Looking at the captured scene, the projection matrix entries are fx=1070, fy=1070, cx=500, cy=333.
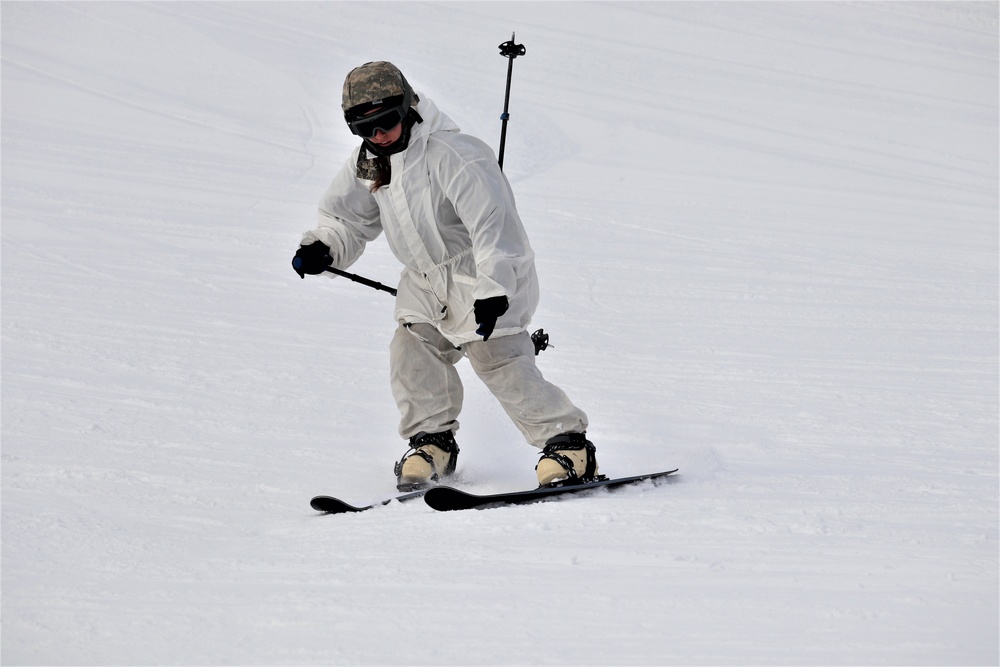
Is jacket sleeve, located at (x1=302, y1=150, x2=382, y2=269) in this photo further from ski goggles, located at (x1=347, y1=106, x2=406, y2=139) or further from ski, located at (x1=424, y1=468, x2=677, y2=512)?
ski, located at (x1=424, y1=468, x2=677, y2=512)

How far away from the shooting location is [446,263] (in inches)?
147

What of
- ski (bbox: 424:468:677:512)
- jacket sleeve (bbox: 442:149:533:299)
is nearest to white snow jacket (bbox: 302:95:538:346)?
jacket sleeve (bbox: 442:149:533:299)

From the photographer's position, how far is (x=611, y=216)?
28.7 ft

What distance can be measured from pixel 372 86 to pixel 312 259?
71 cm

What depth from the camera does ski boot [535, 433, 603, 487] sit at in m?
3.68

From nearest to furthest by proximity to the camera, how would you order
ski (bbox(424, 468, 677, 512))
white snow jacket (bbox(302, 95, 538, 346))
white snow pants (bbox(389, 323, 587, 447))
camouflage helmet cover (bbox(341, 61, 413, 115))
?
ski (bbox(424, 468, 677, 512)), camouflage helmet cover (bbox(341, 61, 413, 115)), white snow jacket (bbox(302, 95, 538, 346)), white snow pants (bbox(389, 323, 587, 447))

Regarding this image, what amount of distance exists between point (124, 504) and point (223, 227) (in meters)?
4.51

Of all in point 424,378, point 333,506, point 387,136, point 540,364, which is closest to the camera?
point 333,506

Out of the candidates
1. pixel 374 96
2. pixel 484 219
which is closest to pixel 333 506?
pixel 484 219

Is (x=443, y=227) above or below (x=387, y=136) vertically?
below

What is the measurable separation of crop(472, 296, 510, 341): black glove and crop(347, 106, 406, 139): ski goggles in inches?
25.5

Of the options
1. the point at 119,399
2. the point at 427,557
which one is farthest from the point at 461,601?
the point at 119,399

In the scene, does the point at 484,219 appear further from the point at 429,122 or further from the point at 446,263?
the point at 429,122

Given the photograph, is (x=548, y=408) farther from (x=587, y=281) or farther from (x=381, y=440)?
(x=587, y=281)
